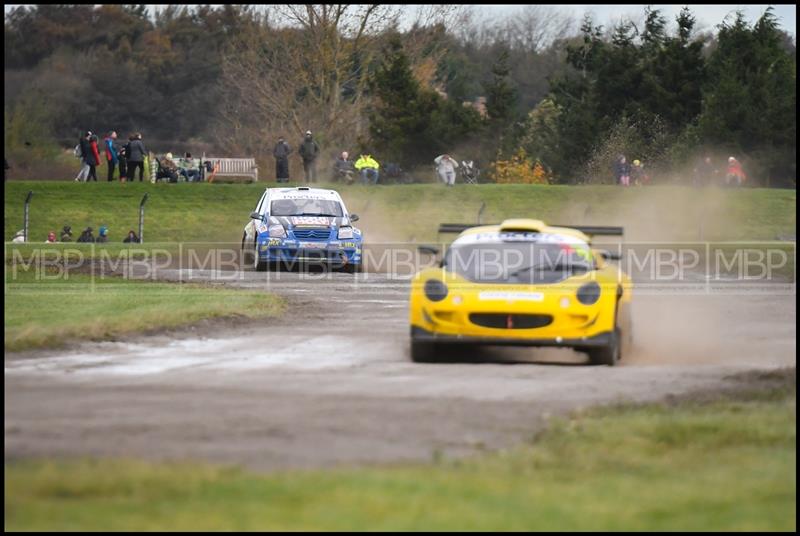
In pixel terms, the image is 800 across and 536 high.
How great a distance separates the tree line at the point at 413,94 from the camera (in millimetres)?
50062

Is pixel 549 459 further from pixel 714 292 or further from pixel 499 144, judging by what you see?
pixel 499 144

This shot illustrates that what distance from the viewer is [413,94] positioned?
55031 mm

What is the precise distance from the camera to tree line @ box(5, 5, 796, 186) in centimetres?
5006

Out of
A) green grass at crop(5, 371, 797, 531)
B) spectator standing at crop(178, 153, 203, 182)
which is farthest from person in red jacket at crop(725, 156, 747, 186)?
green grass at crop(5, 371, 797, 531)

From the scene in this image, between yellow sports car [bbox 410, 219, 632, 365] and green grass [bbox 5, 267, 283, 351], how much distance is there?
374 cm

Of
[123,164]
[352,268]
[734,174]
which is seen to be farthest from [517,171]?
[352,268]

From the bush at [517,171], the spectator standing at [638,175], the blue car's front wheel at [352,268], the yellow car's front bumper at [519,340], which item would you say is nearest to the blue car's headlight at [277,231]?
the blue car's front wheel at [352,268]

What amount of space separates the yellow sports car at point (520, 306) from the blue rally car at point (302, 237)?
13.2m

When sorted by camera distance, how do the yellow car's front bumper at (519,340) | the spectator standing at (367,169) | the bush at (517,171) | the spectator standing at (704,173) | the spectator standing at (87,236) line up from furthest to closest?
the bush at (517,171) < the spectator standing at (367,169) < the spectator standing at (704,173) < the spectator standing at (87,236) < the yellow car's front bumper at (519,340)

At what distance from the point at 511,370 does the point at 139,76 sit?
8178 cm

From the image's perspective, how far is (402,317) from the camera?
20.2 meters

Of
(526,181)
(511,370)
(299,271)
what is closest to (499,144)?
(526,181)

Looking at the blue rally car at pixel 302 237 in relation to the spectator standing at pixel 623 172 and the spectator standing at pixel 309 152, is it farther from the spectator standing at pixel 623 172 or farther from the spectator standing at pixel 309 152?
the spectator standing at pixel 623 172

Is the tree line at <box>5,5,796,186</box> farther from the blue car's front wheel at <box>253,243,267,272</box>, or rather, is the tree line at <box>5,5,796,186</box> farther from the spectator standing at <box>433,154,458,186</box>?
the blue car's front wheel at <box>253,243,267,272</box>
